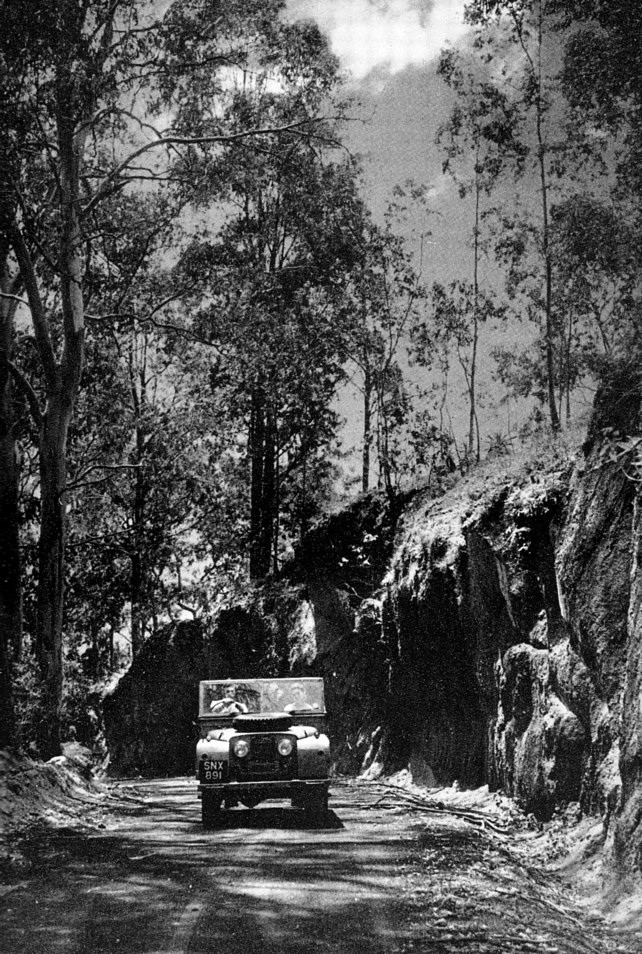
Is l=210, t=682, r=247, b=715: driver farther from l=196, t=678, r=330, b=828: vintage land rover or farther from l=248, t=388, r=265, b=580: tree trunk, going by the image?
l=248, t=388, r=265, b=580: tree trunk

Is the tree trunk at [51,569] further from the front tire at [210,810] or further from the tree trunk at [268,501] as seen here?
the tree trunk at [268,501]

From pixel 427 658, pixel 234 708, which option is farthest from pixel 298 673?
pixel 234 708

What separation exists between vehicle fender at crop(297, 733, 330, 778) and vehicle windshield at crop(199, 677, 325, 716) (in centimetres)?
142

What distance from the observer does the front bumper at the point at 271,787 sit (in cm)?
1247

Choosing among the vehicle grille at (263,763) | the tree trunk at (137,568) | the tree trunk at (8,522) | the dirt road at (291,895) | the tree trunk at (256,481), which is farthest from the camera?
the tree trunk at (256,481)

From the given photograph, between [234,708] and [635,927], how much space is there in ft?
26.8

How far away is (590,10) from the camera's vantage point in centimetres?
1755

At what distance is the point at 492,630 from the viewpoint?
1487cm

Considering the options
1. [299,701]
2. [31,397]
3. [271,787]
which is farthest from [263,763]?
[31,397]

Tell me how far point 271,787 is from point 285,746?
0.55 m

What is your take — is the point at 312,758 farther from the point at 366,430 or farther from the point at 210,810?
the point at 366,430

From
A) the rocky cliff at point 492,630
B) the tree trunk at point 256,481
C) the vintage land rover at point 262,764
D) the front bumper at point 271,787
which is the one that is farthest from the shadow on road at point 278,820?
the tree trunk at point 256,481

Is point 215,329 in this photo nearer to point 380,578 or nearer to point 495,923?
point 380,578

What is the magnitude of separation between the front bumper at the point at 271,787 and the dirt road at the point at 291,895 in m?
0.53
